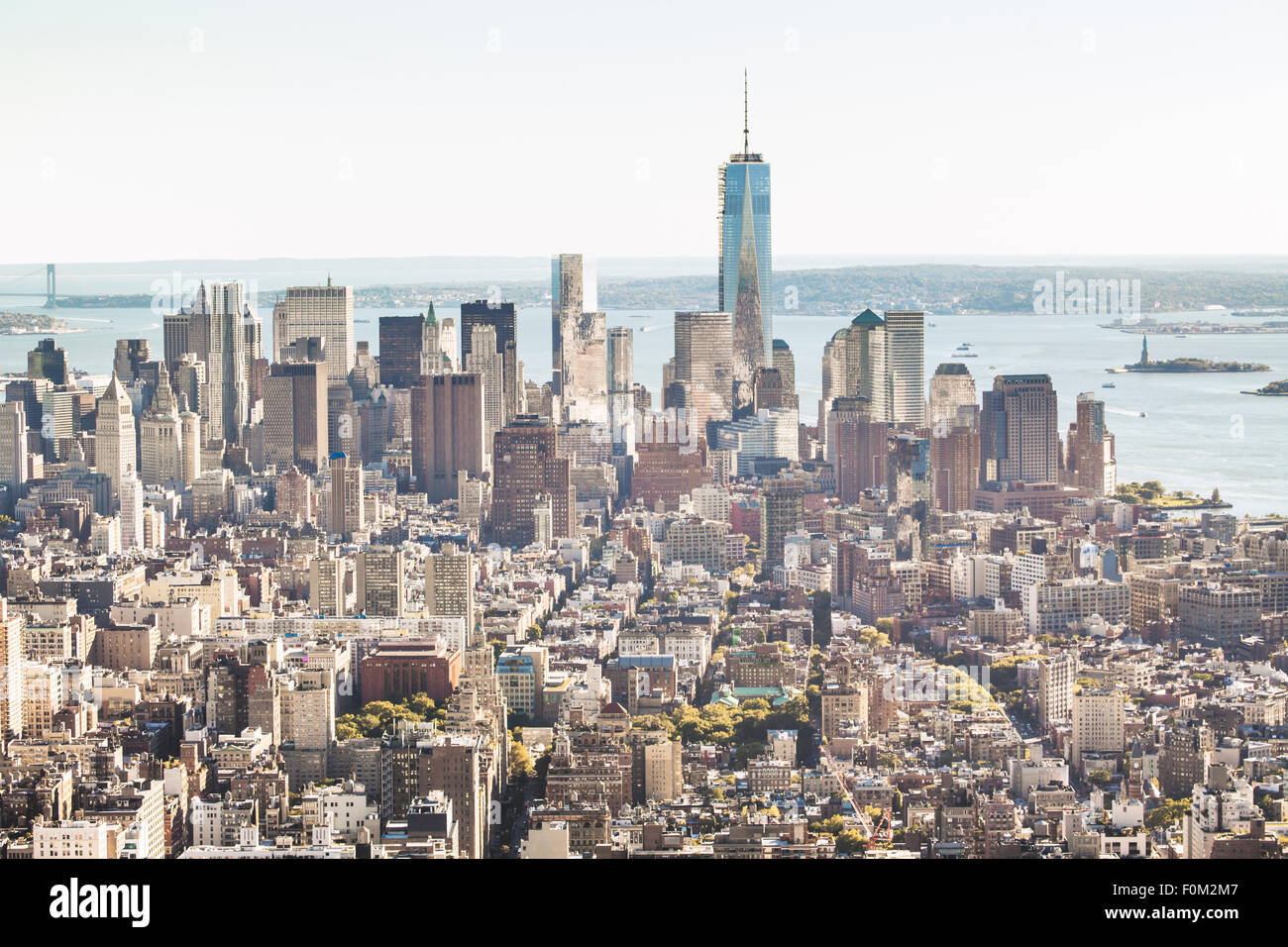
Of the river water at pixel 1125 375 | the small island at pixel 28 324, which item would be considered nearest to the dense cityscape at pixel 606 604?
the river water at pixel 1125 375

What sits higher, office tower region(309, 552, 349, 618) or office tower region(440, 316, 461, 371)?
office tower region(440, 316, 461, 371)

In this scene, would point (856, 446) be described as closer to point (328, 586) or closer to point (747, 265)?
point (747, 265)

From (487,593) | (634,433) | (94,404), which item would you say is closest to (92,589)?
(487,593)

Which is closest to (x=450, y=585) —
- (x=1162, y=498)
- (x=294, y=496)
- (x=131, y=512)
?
(x=131, y=512)

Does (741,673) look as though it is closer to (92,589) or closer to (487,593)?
(487,593)

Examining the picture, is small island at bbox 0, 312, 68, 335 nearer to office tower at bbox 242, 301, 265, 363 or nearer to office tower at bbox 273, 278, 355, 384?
office tower at bbox 273, 278, 355, 384

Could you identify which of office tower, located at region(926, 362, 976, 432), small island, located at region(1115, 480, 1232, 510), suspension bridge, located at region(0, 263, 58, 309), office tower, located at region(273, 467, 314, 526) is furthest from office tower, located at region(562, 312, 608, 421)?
small island, located at region(1115, 480, 1232, 510)
